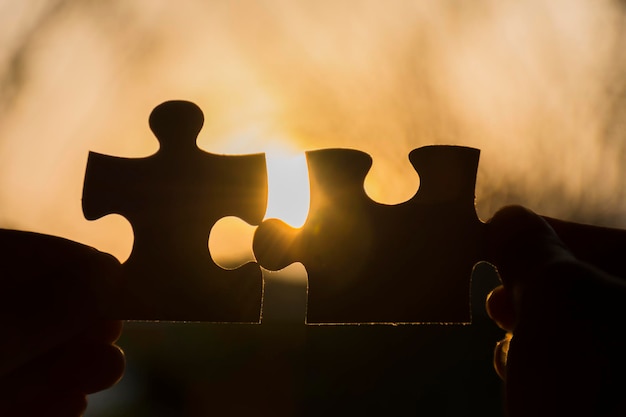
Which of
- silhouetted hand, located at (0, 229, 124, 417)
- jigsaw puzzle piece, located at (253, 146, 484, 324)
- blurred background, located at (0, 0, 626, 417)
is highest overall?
blurred background, located at (0, 0, 626, 417)

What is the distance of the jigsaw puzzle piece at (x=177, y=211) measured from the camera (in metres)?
0.87

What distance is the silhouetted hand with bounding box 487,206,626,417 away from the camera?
59cm

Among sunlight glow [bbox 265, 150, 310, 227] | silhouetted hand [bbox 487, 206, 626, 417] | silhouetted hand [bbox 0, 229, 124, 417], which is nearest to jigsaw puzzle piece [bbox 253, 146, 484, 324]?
sunlight glow [bbox 265, 150, 310, 227]

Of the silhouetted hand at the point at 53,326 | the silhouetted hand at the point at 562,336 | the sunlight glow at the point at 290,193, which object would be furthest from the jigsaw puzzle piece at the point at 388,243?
the silhouetted hand at the point at 53,326

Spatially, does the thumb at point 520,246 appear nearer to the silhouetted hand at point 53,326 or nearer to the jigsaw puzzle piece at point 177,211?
the jigsaw puzzle piece at point 177,211

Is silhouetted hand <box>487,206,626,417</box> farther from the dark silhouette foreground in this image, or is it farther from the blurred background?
the blurred background

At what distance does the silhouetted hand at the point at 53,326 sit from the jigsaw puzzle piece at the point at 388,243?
1.20 feet

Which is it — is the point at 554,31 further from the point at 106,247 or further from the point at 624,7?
the point at 106,247

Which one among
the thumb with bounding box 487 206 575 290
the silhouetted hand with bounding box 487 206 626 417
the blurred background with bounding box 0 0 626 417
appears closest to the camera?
the silhouetted hand with bounding box 487 206 626 417

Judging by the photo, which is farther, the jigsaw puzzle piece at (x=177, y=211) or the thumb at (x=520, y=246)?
the jigsaw puzzle piece at (x=177, y=211)

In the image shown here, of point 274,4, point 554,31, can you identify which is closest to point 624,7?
point 554,31

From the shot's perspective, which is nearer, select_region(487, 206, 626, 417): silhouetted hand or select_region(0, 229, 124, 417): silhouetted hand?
select_region(487, 206, 626, 417): silhouetted hand

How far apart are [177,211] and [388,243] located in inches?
14.6

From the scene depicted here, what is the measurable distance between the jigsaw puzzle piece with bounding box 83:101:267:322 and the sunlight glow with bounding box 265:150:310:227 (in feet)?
0.09
